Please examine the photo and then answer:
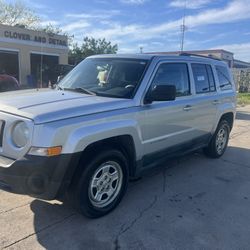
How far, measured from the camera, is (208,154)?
6.75 meters

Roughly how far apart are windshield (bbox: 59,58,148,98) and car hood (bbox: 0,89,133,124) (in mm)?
236

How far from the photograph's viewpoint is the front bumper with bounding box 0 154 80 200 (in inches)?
128

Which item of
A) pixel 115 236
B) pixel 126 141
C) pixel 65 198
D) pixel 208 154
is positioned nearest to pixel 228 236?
pixel 115 236

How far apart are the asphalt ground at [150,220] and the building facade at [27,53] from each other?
2167 centimetres

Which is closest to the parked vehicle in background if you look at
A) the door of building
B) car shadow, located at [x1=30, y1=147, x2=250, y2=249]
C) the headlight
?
the door of building

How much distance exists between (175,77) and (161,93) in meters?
0.89

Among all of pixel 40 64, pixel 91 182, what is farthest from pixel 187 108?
pixel 40 64

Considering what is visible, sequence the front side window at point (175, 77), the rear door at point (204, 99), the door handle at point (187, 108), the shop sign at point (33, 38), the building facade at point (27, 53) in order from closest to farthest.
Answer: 1. the front side window at point (175, 77)
2. the door handle at point (187, 108)
3. the rear door at point (204, 99)
4. the building facade at point (27, 53)
5. the shop sign at point (33, 38)

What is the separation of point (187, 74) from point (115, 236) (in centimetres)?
285

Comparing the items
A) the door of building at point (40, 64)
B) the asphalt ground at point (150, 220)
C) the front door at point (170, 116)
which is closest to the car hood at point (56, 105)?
the front door at point (170, 116)

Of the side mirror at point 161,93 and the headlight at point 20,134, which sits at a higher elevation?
the side mirror at point 161,93

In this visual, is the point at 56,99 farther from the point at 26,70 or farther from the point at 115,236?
the point at 26,70

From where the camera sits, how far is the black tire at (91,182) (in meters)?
3.65

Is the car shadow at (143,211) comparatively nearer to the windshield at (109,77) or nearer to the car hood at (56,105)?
the car hood at (56,105)
